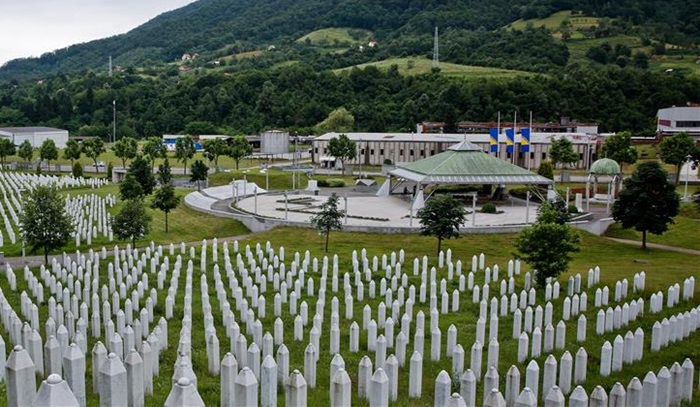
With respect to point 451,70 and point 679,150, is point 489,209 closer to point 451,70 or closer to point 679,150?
point 679,150

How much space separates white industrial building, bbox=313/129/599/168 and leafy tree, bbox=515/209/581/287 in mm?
51984

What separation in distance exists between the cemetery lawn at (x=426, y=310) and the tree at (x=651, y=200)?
1607mm

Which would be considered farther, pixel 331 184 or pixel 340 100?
pixel 340 100

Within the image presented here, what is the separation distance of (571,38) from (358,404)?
181m

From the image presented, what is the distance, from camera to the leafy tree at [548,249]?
24.1 m

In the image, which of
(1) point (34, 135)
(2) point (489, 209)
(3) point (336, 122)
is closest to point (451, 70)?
(3) point (336, 122)

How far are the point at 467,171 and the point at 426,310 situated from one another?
31497 mm

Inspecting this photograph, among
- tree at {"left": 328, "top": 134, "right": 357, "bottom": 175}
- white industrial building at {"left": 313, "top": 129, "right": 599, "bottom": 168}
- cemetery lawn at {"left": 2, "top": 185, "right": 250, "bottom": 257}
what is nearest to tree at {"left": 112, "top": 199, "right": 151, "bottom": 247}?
cemetery lawn at {"left": 2, "top": 185, "right": 250, "bottom": 257}

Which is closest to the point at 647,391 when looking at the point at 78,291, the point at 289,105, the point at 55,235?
the point at 78,291

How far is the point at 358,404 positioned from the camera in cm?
1327

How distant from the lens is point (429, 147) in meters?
81.4

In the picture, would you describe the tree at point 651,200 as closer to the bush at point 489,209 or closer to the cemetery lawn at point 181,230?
the bush at point 489,209

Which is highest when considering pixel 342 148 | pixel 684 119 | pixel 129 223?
pixel 684 119

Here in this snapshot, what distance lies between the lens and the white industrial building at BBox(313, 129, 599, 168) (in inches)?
3029
